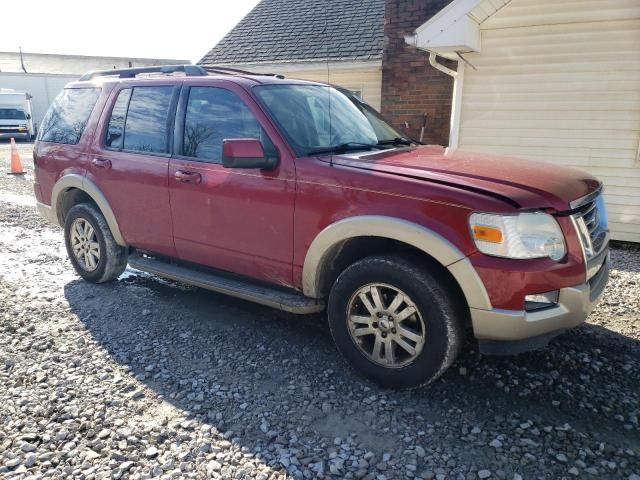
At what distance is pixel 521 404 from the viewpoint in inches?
124

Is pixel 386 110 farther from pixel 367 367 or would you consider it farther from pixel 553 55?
pixel 367 367

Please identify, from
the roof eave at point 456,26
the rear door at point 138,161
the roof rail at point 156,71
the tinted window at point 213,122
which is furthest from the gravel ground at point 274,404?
the roof eave at point 456,26

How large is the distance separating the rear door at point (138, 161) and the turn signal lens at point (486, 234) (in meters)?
2.57

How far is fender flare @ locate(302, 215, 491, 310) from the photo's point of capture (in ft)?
9.51

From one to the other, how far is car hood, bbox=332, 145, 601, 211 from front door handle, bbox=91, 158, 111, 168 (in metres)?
2.34

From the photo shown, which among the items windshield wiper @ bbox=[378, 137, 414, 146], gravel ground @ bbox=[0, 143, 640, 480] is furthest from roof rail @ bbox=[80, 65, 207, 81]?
gravel ground @ bbox=[0, 143, 640, 480]

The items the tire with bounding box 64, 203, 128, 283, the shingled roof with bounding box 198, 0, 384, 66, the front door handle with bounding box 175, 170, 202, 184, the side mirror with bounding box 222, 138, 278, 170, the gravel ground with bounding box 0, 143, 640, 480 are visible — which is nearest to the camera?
the gravel ground with bounding box 0, 143, 640, 480

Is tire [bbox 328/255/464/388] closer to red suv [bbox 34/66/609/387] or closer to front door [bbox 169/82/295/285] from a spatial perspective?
red suv [bbox 34/66/609/387]

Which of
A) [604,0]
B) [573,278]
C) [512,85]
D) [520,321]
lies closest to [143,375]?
[520,321]

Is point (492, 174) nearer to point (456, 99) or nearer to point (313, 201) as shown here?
point (313, 201)

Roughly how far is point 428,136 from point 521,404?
7.45 metres

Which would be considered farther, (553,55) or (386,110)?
(386,110)

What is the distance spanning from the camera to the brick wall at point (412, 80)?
31.8ft

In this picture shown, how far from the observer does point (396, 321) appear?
3199 mm
